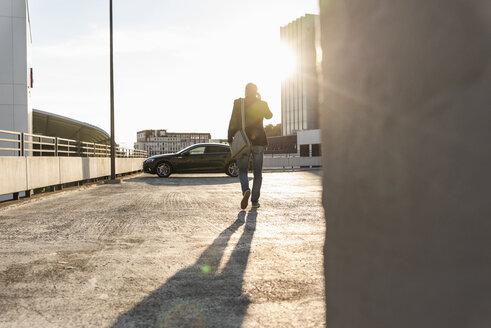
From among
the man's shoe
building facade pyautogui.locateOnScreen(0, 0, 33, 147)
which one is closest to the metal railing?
building facade pyautogui.locateOnScreen(0, 0, 33, 147)

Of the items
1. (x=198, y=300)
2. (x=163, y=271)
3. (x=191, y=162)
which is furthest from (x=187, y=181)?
(x=198, y=300)

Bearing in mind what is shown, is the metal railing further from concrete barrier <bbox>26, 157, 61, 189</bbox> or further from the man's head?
the man's head

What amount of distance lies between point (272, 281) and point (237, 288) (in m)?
0.28

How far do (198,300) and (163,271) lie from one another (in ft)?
2.49

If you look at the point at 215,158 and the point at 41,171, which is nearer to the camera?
the point at 41,171

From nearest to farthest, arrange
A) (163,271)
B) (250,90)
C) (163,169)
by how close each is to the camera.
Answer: (163,271) → (250,90) → (163,169)

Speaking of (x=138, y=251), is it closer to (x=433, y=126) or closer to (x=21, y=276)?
(x=21, y=276)

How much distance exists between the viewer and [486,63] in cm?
55

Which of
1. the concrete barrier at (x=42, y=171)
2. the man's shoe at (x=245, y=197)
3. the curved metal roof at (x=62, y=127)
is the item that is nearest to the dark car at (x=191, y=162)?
the concrete barrier at (x=42, y=171)

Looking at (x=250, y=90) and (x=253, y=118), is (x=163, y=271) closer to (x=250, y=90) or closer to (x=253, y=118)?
(x=253, y=118)

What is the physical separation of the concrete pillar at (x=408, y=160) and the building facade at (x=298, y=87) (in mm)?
72862

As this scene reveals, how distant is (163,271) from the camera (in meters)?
3.30

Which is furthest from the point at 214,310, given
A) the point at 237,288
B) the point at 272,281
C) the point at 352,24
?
the point at 352,24

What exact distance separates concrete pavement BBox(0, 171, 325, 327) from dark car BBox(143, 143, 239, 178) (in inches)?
496
